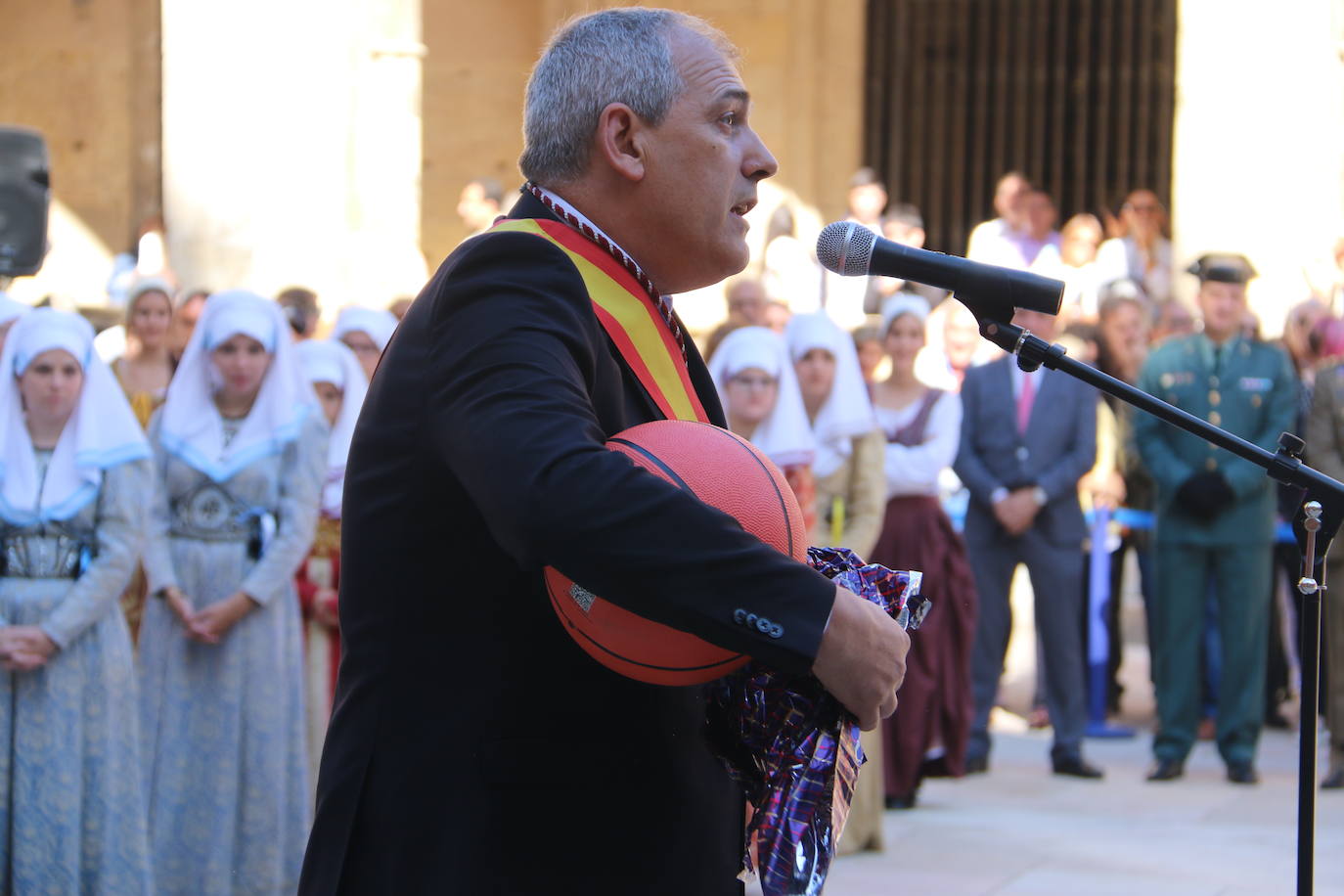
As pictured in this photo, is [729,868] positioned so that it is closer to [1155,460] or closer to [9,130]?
[9,130]

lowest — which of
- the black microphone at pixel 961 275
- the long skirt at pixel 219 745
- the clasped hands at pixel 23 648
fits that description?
the long skirt at pixel 219 745

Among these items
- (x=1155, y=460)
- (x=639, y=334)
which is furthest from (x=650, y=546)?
(x=1155, y=460)

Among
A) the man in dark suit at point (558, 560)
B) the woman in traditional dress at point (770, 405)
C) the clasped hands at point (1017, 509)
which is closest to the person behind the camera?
the man in dark suit at point (558, 560)

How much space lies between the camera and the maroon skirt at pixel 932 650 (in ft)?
26.4

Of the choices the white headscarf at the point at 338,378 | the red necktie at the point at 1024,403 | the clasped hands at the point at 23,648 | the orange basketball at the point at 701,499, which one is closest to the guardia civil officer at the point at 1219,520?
the red necktie at the point at 1024,403

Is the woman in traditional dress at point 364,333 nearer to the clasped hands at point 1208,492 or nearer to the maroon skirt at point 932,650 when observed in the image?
the maroon skirt at point 932,650

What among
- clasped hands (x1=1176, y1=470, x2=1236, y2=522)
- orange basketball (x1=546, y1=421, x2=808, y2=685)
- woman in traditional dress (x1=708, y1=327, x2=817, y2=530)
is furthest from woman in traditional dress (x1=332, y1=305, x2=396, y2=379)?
orange basketball (x1=546, y1=421, x2=808, y2=685)

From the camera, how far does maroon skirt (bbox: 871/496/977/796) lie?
8.04 m

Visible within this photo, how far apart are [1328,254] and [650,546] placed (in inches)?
443

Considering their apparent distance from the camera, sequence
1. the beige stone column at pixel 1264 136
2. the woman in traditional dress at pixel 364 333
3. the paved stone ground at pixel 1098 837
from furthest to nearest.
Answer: the beige stone column at pixel 1264 136 < the woman in traditional dress at pixel 364 333 < the paved stone ground at pixel 1098 837

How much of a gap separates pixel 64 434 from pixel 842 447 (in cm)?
312

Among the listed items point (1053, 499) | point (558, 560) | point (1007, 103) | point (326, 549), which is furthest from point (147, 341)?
point (1007, 103)

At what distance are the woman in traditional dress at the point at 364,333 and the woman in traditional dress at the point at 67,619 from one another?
7.37 ft

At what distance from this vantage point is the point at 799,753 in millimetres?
2379
